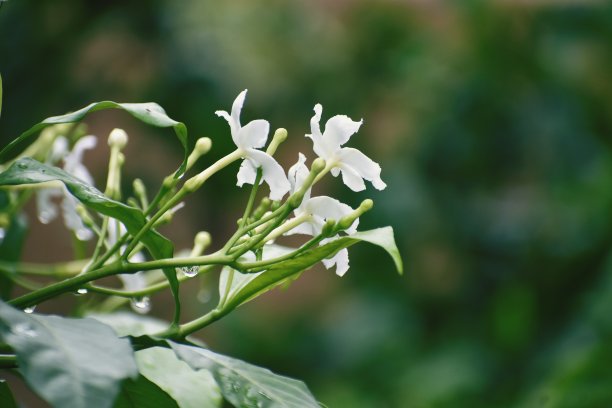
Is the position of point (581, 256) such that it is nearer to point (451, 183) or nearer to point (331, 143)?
point (451, 183)

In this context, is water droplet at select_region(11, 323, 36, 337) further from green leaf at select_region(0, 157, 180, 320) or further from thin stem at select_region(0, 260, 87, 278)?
thin stem at select_region(0, 260, 87, 278)

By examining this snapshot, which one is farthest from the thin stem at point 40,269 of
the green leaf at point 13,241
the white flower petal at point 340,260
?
the white flower petal at point 340,260

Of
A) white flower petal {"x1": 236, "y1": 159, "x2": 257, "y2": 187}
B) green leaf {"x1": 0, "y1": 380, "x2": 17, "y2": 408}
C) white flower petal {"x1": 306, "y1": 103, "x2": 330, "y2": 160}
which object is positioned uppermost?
white flower petal {"x1": 306, "y1": 103, "x2": 330, "y2": 160}

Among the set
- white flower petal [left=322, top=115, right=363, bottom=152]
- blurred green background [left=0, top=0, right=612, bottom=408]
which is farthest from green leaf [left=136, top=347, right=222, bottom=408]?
blurred green background [left=0, top=0, right=612, bottom=408]

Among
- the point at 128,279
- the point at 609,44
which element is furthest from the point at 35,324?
the point at 609,44

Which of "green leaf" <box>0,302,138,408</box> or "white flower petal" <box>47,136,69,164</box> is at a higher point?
"white flower petal" <box>47,136,69,164</box>

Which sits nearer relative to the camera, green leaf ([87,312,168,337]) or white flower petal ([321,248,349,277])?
white flower petal ([321,248,349,277])
